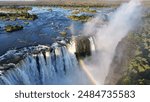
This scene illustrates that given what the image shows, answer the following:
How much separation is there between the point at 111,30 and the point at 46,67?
4.79ft

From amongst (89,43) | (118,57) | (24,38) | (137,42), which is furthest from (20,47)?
(137,42)

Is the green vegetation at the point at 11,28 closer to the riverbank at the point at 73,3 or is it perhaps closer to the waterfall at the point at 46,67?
the riverbank at the point at 73,3

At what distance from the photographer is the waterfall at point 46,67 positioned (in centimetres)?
401

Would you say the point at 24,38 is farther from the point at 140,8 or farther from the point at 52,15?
the point at 140,8

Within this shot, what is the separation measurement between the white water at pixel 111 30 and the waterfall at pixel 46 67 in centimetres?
22

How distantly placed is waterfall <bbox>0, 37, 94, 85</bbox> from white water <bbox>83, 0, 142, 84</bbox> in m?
0.22

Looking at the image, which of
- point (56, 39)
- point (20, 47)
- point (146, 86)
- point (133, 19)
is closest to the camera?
point (146, 86)

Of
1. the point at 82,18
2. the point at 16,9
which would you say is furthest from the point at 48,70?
the point at 16,9

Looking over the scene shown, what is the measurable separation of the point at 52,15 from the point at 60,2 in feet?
1.65

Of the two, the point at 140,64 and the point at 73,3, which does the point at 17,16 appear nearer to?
the point at 73,3

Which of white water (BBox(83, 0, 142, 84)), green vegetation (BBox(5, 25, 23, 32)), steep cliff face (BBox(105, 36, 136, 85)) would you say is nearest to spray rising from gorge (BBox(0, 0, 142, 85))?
white water (BBox(83, 0, 142, 84))

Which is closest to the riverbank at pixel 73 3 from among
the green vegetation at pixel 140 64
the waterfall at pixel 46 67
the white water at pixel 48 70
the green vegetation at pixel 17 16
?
the green vegetation at pixel 17 16

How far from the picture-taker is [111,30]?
5445mm

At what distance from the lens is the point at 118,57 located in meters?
4.50
